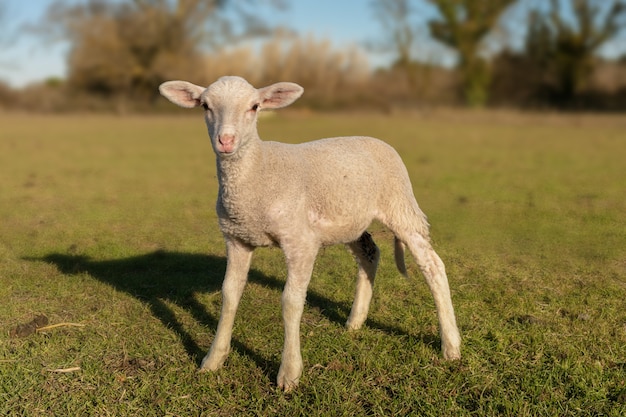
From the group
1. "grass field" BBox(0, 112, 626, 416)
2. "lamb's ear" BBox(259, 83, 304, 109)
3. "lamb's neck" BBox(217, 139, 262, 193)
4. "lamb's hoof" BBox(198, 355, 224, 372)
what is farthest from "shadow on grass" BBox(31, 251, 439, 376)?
"lamb's ear" BBox(259, 83, 304, 109)

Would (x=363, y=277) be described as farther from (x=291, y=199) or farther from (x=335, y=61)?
(x=335, y=61)

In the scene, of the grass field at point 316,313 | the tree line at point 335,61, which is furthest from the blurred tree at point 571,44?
the grass field at point 316,313

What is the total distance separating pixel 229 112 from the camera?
363 cm

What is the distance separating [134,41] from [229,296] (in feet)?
133

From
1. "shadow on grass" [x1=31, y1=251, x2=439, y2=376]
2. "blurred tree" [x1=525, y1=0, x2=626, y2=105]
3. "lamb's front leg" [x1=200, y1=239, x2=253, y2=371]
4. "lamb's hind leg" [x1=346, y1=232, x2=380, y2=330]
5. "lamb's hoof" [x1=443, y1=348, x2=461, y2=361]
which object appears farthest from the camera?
"blurred tree" [x1=525, y1=0, x2=626, y2=105]

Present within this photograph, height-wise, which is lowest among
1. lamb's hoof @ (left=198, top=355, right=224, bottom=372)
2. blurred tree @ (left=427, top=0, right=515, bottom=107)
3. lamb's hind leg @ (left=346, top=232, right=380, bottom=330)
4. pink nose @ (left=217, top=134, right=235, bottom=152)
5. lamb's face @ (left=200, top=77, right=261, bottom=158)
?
lamb's hoof @ (left=198, top=355, right=224, bottom=372)

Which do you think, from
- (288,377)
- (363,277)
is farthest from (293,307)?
(363,277)

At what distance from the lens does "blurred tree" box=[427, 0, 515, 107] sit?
40562mm

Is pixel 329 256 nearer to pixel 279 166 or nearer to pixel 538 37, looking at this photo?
pixel 279 166

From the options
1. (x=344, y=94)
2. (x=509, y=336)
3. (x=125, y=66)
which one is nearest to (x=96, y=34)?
(x=125, y=66)

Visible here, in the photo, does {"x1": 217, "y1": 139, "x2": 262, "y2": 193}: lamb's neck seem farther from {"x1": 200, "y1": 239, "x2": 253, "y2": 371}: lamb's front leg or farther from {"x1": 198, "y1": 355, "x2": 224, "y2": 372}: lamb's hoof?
{"x1": 198, "y1": 355, "x2": 224, "y2": 372}: lamb's hoof

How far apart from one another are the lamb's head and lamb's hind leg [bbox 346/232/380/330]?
54.4 inches

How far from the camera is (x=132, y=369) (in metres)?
4.13

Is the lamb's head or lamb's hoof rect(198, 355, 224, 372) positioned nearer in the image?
the lamb's head
